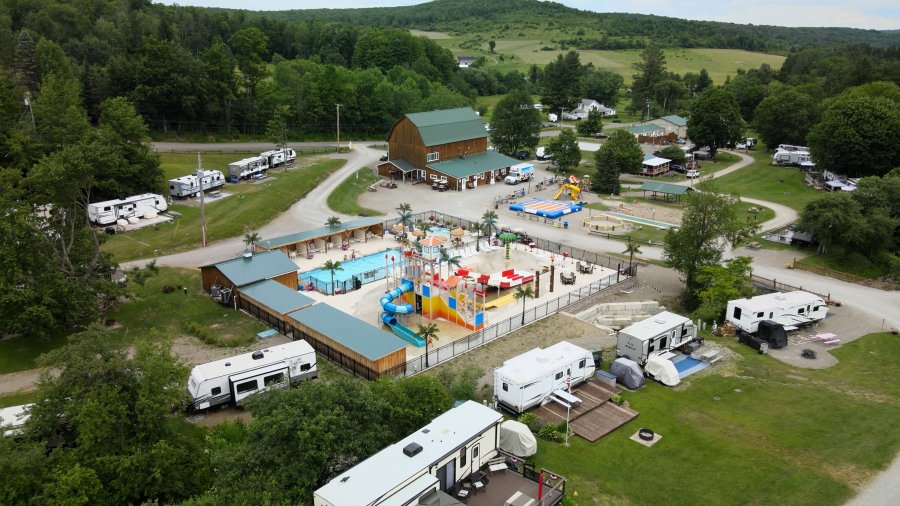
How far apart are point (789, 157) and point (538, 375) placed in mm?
74928

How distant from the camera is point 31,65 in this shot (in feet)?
243

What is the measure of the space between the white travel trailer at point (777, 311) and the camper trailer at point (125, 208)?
46.9 meters

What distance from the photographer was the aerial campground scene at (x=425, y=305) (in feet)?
69.9

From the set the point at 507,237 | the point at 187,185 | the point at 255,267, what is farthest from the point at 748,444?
the point at 187,185

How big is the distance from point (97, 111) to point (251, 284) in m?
57.8

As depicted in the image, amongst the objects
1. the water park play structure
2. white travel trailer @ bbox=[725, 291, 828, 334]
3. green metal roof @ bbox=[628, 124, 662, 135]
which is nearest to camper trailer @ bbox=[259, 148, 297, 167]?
the water park play structure

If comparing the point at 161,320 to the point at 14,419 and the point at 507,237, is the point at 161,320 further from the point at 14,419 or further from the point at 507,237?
the point at 507,237

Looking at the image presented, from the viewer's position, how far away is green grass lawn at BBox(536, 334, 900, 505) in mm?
22531

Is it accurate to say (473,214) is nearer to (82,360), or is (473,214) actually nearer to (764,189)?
(764,189)

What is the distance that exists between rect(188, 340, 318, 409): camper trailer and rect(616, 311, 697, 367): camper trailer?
53.9 feet

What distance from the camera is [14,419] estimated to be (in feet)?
78.8

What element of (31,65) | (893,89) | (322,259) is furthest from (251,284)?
(893,89)

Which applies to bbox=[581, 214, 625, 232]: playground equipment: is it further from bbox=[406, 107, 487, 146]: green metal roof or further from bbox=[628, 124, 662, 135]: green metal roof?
bbox=[628, 124, 662, 135]: green metal roof

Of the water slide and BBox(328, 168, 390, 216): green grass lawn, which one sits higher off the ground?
BBox(328, 168, 390, 216): green grass lawn
